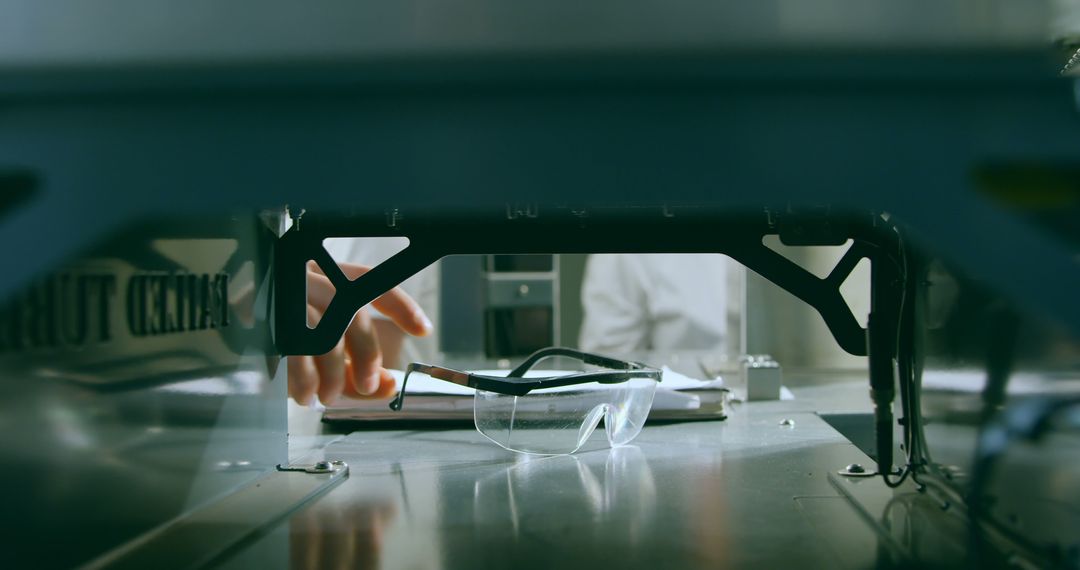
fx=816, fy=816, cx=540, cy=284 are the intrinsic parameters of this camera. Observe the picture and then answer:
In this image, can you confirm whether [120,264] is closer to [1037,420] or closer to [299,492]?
[299,492]

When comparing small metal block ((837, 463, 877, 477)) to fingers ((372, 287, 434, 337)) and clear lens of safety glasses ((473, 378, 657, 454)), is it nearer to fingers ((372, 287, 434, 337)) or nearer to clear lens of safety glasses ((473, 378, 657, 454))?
clear lens of safety glasses ((473, 378, 657, 454))

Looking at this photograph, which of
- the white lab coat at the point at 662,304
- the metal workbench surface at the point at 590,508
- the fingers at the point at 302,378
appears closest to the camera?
the metal workbench surface at the point at 590,508

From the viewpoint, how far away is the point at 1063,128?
0.86ft

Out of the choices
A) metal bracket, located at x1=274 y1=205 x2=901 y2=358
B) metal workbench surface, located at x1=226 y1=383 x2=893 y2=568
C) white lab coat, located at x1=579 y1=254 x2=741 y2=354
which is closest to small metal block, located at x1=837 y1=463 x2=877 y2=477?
metal workbench surface, located at x1=226 y1=383 x2=893 y2=568

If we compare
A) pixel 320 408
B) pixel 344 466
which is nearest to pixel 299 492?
pixel 344 466

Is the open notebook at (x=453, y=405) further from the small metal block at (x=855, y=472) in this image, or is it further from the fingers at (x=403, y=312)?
the small metal block at (x=855, y=472)

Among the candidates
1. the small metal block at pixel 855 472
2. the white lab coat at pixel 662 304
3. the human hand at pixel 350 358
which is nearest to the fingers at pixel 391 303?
the human hand at pixel 350 358

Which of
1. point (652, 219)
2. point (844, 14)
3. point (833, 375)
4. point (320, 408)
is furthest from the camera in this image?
point (833, 375)

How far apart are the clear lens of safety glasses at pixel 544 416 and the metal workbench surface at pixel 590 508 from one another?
0.8 inches

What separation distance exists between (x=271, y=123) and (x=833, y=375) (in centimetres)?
135

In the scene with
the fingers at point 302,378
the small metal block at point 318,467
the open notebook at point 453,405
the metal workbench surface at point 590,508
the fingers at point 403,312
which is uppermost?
the fingers at point 403,312

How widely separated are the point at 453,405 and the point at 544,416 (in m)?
0.17

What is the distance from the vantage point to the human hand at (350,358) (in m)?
0.77

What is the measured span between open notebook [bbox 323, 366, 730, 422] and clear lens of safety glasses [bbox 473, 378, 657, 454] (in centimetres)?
11
